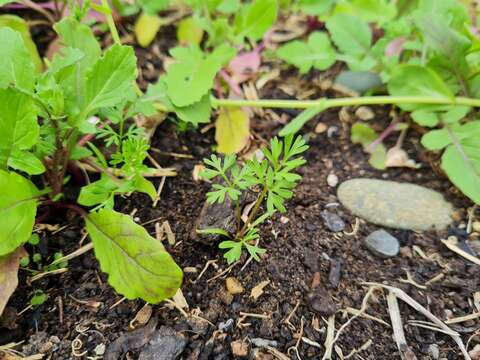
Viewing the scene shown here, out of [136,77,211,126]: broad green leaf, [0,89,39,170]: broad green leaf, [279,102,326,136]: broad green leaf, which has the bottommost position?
[279,102,326,136]: broad green leaf

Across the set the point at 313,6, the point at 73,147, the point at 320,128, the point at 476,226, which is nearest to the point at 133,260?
the point at 73,147

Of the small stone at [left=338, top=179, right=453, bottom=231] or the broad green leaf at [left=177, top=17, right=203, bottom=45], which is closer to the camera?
the small stone at [left=338, top=179, right=453, bottom=231]

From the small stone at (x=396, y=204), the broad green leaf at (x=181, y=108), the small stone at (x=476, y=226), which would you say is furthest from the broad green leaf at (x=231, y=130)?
the small stone at (x=476, y=226)

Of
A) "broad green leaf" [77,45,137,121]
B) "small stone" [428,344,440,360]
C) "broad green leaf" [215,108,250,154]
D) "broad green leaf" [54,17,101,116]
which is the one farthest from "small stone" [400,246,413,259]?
"broad green leaf" [54,17,101,116]

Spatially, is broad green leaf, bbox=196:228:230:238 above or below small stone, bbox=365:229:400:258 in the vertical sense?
above

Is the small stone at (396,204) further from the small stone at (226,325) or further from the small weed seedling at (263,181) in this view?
the small stone at (226,325)

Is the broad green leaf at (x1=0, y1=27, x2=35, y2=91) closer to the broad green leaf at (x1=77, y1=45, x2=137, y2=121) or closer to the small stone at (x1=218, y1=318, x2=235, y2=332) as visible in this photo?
the broad green leaf at (x1=77, y1=45, x2=137, y2=121)

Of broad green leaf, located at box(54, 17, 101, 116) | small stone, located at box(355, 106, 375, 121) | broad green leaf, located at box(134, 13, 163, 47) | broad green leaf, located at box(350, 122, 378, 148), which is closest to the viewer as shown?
broad green leaf, located at box(54, 17, 101, 116)

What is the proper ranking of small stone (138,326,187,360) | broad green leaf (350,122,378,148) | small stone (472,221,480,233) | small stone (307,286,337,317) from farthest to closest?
broad green leaf (350,122,378,148) → small stone (472,221,480,233) → small stone (307,286,337,317) → small stone (138,326,187,360)
